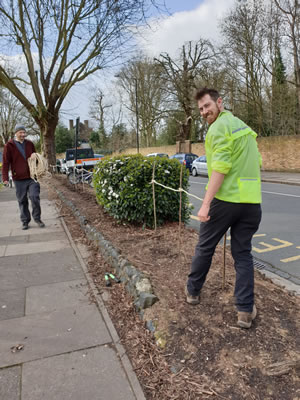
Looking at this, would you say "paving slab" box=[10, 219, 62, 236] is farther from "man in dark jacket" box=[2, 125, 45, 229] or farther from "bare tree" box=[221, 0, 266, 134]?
"bare tree" box=[221, 0, 266, 134]

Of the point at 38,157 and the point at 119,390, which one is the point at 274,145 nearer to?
the point at 38,157

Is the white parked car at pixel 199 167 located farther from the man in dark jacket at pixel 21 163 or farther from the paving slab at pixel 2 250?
the paving slab at pixel 2 250

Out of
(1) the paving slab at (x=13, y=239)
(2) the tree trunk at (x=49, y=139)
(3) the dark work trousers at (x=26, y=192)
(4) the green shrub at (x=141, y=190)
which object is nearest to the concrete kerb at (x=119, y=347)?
(4) the green shrub at (x=141, y=190)

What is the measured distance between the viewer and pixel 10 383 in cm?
210

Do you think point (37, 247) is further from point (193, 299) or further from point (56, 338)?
point (193, 299)

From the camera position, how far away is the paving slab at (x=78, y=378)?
6.53 feet

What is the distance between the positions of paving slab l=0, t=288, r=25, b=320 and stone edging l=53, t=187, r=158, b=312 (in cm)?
110

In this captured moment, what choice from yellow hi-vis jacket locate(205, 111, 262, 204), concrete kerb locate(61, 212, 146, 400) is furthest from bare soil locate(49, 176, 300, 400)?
yellow hi-vis jacket locate(205, 111, 262, 204)

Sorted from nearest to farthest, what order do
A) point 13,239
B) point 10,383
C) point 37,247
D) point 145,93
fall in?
point 10,383 → point 37,247 → point 13,239 → point 145,93

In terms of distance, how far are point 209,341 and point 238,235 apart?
86 centimetres

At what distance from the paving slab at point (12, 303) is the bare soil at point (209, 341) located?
0.84 m

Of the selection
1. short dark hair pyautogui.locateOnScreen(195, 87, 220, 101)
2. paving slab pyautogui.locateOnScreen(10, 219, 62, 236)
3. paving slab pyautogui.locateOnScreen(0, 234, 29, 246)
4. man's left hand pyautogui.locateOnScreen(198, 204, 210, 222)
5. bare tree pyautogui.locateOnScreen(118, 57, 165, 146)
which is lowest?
paving slab pyautogui.locateOnScreen(0, 234, 29, 246)

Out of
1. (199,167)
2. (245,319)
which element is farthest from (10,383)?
(199,167)

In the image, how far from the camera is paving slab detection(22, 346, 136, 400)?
6.53ft
